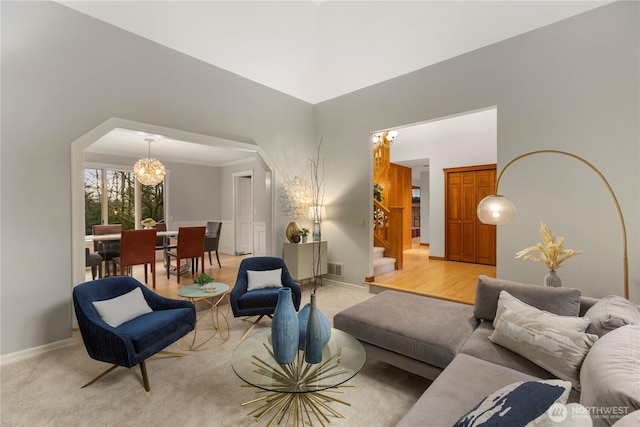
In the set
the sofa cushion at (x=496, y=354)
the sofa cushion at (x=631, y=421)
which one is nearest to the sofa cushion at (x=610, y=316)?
the sofa cushion at (x=496, y=354)

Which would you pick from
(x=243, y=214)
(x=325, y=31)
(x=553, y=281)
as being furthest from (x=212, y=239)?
(x=553, y=281)

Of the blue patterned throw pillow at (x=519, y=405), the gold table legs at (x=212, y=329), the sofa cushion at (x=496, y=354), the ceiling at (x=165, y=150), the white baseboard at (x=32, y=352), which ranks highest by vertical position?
the ceiling at (x=165, y=150)

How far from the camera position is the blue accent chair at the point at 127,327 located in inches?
82.4

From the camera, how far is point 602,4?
289 cm

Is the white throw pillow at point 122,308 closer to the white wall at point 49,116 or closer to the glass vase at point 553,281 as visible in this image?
the white wall at point 49,116

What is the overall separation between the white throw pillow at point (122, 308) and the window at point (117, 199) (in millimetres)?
5042

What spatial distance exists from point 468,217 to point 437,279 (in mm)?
2257

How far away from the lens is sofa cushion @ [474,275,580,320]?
200cm

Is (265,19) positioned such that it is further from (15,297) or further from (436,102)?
(15,297)

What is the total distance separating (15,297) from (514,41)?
19.2 feet

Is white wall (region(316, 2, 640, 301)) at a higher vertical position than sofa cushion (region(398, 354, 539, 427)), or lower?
higher

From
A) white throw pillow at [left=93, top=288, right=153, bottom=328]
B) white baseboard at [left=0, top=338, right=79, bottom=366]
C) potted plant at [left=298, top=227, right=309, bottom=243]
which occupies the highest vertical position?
potted plant at [left=298, top=227, right=309, bottom=243]

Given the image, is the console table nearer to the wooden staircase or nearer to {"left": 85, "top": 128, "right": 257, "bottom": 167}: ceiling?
the wooden staircase

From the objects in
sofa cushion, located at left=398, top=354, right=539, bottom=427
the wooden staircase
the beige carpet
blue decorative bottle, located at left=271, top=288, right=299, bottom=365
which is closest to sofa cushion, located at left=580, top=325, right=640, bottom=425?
sofa cushion, located at left=398, top=354, right=539, bottom=427
